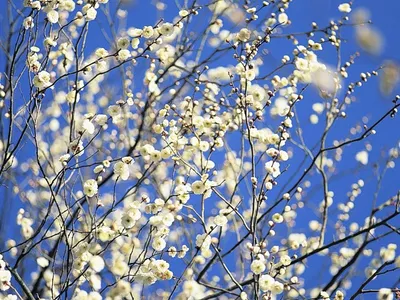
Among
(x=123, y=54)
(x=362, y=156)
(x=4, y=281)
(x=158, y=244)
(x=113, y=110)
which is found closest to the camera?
(x=4, y=281)

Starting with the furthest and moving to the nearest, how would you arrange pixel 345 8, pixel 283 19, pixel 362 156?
pixel 362 156 < pixel 345 8 < pixel 283 19

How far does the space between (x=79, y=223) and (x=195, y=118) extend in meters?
2.12

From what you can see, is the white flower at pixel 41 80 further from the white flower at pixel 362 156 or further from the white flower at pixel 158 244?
the white flower at pixel 362 156

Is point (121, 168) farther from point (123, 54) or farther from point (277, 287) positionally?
point (277, 287)

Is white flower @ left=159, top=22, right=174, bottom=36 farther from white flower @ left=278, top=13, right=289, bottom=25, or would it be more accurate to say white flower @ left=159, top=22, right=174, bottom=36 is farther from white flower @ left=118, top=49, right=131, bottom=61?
white flower @ left=278, top=13, right=289, bottom=25

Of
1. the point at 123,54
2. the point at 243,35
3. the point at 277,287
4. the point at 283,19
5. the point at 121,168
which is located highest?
the point at 283,19

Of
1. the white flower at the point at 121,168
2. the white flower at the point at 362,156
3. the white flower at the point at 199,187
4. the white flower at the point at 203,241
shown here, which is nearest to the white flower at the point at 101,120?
the white flower at the point at 121,168

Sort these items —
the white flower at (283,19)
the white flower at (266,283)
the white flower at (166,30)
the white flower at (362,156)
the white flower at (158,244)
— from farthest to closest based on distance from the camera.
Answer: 1. the white flower at (362,156)
2. the white flower at (283,19)
3. the white flower at (166,30)
4. the white flower at (158,244)
5. the white flower at (266,283)

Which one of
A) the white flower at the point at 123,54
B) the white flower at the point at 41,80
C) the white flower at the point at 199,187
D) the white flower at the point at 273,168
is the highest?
the white flower at the point at 123,54

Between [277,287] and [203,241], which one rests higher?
[203,241]

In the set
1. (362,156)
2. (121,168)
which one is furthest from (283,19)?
(362,156)

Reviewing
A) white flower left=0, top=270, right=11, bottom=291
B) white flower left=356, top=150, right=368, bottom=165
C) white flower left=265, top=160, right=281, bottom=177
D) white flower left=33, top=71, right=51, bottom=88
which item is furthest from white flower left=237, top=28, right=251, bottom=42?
white flower left=356, top=150, right=368, bottom=165

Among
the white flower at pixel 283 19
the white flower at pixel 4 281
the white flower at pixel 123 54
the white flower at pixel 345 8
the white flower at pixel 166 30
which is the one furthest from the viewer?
the white flower at pixel 345 8

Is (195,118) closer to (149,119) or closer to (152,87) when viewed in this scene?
(152,87)
